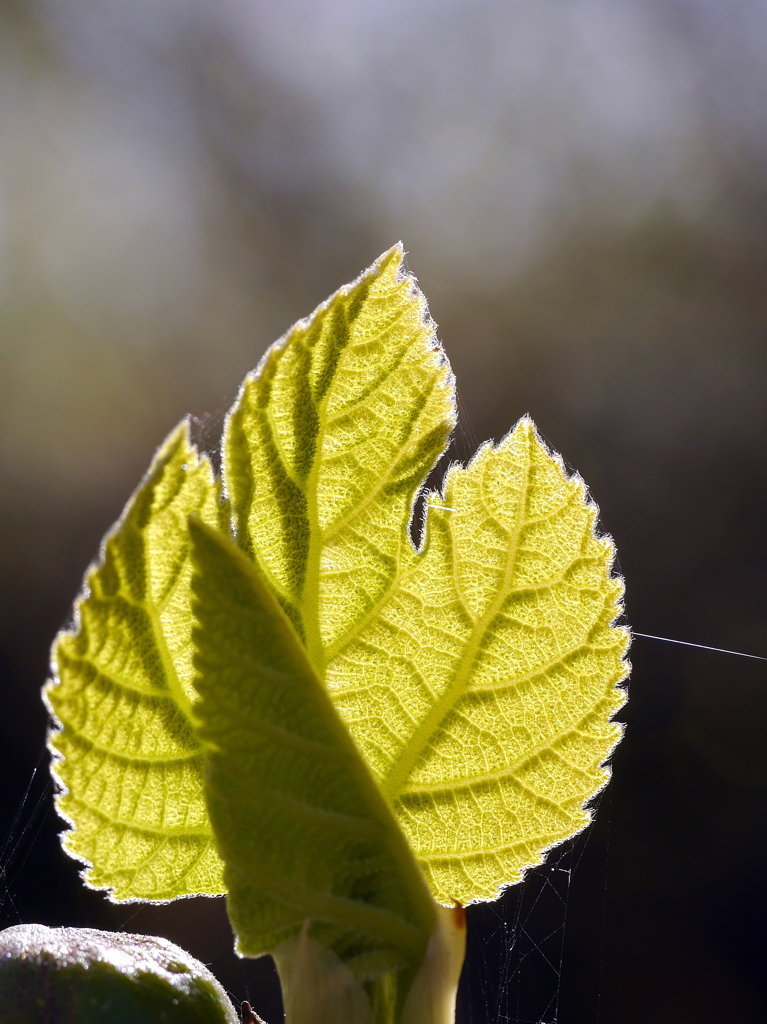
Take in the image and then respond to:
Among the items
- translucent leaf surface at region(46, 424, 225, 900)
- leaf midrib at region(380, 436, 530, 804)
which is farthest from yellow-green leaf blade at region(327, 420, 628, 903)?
translucent leaf surface at region(46, 424, 225, 900)

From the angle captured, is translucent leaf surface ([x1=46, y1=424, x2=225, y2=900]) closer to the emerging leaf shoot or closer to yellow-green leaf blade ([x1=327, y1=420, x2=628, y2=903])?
the emerging leaf shoot

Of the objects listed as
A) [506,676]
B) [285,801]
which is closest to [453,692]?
[506,676]

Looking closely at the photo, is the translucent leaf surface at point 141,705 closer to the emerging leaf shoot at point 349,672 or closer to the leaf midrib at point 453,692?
the emerging leaf shoot at point 349,672

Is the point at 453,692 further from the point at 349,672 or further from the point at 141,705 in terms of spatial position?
the point at 141,705

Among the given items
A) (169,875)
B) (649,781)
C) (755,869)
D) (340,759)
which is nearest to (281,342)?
(340,759)

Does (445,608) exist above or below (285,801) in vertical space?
above

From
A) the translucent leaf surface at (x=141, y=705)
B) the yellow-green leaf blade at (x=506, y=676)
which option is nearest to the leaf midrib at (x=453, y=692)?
the yellow-green leaf blade at (x=506, y=676)

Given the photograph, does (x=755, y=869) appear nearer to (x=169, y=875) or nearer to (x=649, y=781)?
(x=649, y=781)
